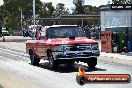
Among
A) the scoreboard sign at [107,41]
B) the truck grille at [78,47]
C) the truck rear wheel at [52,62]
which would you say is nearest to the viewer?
the truck grille at [78,47]

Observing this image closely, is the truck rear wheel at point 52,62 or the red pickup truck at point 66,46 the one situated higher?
the red pickup truck at point 66,46

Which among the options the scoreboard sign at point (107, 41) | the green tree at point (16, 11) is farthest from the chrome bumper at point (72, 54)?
the green tree at point (16, 11)

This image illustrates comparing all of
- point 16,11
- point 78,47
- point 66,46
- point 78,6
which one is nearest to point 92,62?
point 78,47

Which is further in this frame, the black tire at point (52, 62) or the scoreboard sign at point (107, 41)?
the scoreboard sign at point (107, 41)

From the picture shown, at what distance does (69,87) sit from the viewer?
457 inches

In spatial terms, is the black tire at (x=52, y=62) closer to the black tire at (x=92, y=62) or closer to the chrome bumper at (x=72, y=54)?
the chrome bumper at (x=72, y=54)

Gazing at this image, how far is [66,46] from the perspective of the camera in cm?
1658

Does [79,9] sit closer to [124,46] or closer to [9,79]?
[124,46]

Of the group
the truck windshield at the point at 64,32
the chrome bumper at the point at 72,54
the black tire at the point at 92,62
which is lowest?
the black tire at the point at 92,62

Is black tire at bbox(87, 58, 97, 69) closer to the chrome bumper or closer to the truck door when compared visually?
the chrome bumper

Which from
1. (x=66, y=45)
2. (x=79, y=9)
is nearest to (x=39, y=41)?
(x=66, y=45)

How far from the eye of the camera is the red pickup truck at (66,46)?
54.4ft

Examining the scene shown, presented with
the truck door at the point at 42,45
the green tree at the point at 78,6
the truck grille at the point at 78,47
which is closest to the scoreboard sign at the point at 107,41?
the truck door at the point at 42,45

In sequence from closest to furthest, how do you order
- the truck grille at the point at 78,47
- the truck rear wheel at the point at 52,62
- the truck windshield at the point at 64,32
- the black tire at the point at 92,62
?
the truck grille at the point at 78,47, the truck rear wheel at the point at 52,62, the black tire at the point at 92,62, the truck windshield at the point at 64,32
